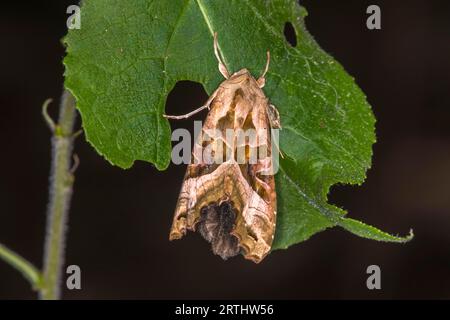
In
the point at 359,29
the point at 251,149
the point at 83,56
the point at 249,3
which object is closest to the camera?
the point at 83,56

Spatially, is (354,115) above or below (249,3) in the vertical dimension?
below

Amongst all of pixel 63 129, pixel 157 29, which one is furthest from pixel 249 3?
pixel 63 129

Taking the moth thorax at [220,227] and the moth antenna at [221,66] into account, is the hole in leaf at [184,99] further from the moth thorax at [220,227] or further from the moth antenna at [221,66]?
the moth antenna at [221,66]

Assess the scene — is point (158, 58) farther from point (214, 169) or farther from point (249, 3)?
point (214, 169)

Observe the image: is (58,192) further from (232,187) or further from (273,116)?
(273,116)

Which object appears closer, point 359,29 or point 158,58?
point 158,58

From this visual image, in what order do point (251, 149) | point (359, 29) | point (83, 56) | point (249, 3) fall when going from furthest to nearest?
point (359, 29)
point (251, 149)
point (249, 3)
point (83, 56)

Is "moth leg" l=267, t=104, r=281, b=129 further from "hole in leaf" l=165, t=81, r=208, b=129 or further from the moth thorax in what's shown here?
"hole in leaf" l=165, t=81, r=208, b=129
